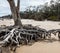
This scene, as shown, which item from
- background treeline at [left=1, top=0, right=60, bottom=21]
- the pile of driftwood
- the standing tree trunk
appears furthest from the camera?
background treeline at [left=1, top=0, right=60, bottom=21]

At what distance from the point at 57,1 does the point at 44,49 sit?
21824 mm

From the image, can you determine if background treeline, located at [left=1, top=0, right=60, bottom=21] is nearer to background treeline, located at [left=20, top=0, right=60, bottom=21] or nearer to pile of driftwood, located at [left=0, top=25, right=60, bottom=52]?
background treeline, located at [left=20, top=0, right=60, bottom=21]

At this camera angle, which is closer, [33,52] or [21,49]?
[33,52]

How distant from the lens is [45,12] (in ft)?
99.8

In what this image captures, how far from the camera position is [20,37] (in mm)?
10797

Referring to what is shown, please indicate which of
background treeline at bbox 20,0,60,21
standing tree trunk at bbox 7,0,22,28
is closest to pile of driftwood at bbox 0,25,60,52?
standing tree trunk at bbox 7,0,22,28

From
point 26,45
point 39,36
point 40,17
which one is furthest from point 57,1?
point 26,45

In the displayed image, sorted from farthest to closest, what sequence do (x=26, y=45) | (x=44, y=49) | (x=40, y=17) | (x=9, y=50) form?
(x=40, y=17) → (x=26, y=45) → (x=44, y=49) → (x=9, y=50)

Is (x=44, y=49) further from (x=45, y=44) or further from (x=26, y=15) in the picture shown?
(x=26, y=15)

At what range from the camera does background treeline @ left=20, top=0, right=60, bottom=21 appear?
94.0ft

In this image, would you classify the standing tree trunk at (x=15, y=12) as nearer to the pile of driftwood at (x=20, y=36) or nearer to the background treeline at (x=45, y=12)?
the pile of driftwood at (x=20, y=36)

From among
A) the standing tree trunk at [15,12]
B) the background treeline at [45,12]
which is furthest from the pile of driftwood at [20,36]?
the background treeline at [45,12]

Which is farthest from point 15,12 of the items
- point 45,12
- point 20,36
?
point 45,12

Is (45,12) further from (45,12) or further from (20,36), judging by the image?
(20,36)
